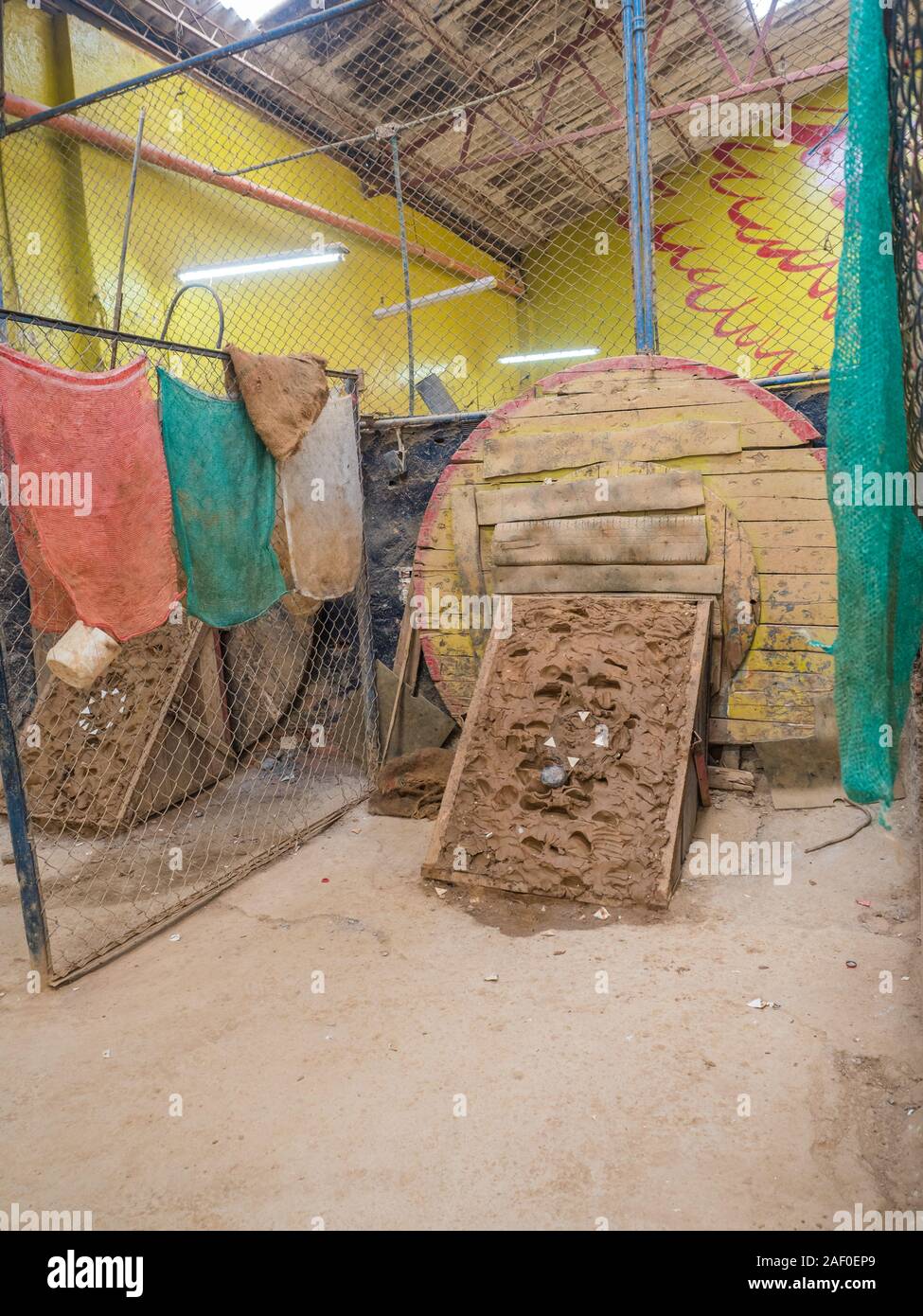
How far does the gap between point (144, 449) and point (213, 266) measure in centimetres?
423

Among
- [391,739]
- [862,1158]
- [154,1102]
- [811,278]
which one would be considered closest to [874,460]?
[862,1158]

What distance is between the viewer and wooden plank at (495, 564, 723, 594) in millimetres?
4418

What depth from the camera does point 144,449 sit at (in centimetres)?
332

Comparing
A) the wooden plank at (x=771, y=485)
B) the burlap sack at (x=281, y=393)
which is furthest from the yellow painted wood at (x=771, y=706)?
the burlap sack at (x=281, y=393)

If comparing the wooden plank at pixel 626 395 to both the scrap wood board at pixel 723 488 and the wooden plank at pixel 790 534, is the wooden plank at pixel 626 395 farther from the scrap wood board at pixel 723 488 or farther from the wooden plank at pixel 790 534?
the wooden plank at pixel 790 534

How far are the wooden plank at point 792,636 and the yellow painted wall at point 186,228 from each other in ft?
16.8

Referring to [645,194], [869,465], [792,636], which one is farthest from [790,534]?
[869,465]

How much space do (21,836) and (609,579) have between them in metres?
2.97

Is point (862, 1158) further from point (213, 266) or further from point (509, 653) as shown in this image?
point (213, 266)

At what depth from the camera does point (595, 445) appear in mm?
4621

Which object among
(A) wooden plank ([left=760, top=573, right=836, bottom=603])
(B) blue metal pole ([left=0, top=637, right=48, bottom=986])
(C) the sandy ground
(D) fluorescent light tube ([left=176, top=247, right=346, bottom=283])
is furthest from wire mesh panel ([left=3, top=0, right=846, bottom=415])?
(C) the sandy ground

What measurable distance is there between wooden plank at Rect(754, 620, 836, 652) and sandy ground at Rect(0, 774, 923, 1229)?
3.39 ft

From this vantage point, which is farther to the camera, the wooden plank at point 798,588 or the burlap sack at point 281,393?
the wooden plank at point 798,588

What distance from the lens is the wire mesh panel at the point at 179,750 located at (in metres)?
4.17
